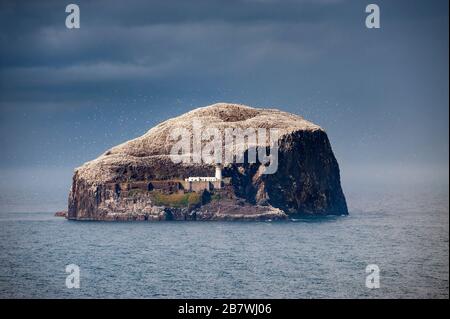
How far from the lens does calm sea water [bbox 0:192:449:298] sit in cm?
10588

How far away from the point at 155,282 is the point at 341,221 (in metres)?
91.8

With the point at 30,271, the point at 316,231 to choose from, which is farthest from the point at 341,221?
the point at 30,271

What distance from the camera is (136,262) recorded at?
129500 millimetres

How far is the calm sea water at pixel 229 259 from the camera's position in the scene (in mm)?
105875

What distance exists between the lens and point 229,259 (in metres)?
132

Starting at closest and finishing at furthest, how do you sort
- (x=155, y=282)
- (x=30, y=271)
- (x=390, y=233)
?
1. (x=155, y=282)
2. (x=30, y=271)
3. (x=390, y=233)
